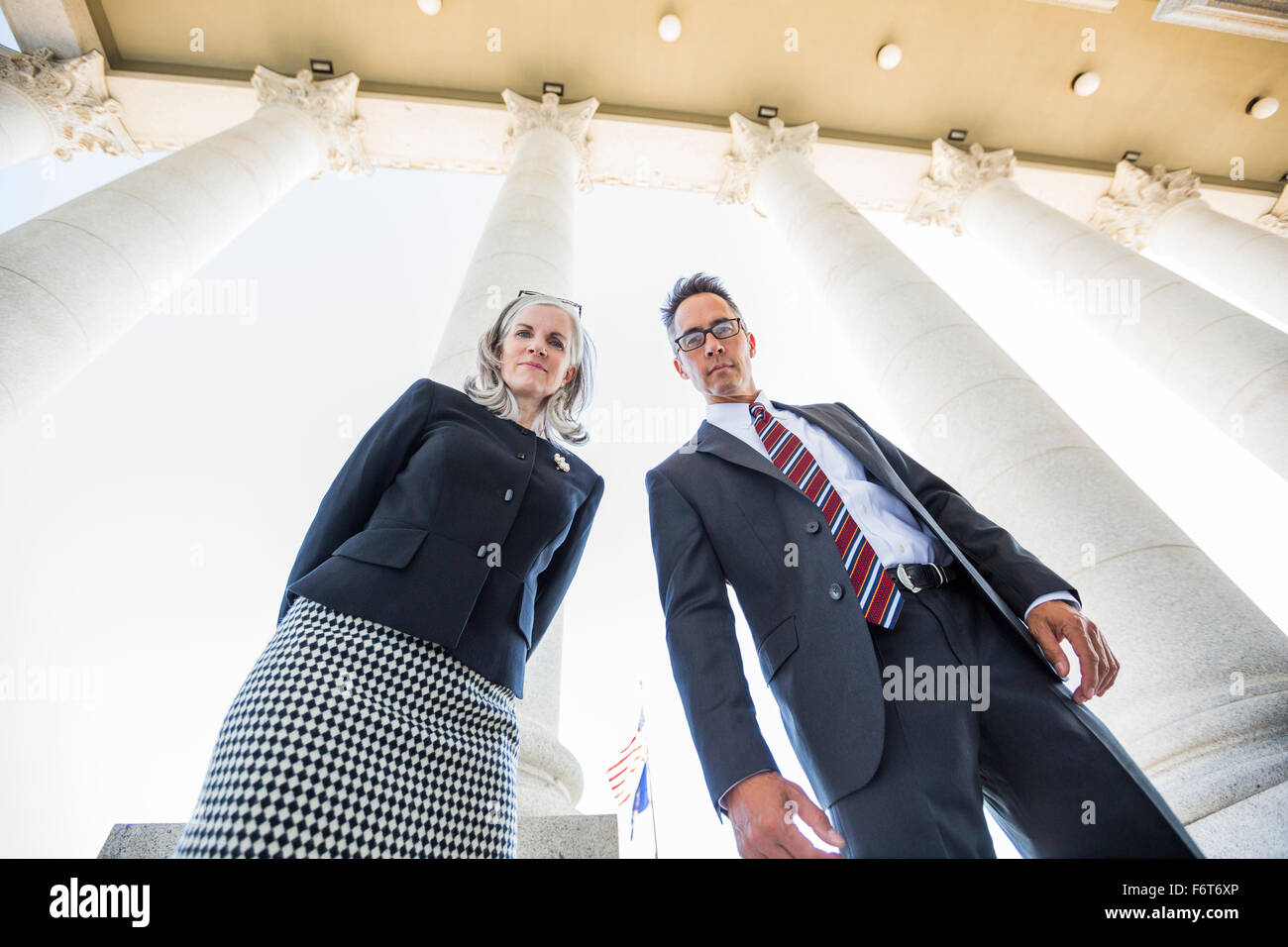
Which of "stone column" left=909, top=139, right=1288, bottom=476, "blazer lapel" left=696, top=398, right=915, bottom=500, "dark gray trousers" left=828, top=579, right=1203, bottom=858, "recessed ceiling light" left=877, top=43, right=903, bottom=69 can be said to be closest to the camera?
"dark gray trousers" left=828, top=579, right=1203, bottom=858

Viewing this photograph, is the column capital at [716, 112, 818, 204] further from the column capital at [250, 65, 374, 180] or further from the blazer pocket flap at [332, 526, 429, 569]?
the blazer pocket flap at [332, 526, 429, 569]

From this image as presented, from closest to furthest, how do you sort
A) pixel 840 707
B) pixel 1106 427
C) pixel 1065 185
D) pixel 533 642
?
pixel 840 707
pixel 533 642
pixel 1065 185
pixel 1106 427

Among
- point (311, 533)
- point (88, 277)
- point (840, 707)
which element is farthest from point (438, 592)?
point (88, 277)

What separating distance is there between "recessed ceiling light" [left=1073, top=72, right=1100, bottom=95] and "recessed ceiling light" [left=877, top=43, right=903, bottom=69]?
723cm

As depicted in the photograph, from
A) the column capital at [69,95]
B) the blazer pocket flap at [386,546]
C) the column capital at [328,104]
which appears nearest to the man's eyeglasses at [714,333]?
the blazer pocket flap at [386,546]

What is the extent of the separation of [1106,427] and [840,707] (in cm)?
3775

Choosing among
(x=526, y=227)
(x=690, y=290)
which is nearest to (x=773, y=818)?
(x=690, y=290)

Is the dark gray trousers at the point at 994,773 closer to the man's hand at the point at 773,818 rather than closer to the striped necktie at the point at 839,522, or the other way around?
the striped necktie at the point at 839,522

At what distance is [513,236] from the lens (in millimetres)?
14625

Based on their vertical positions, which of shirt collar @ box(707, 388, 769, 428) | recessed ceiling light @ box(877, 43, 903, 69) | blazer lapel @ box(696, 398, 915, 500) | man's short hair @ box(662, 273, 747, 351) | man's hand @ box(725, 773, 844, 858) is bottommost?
man's hand @ box(725, 773, 844, 858)

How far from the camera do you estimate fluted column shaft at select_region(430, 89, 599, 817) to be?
7.16 m

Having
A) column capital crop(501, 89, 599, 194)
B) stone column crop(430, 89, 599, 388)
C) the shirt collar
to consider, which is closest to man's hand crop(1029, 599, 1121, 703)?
the shirt collar
